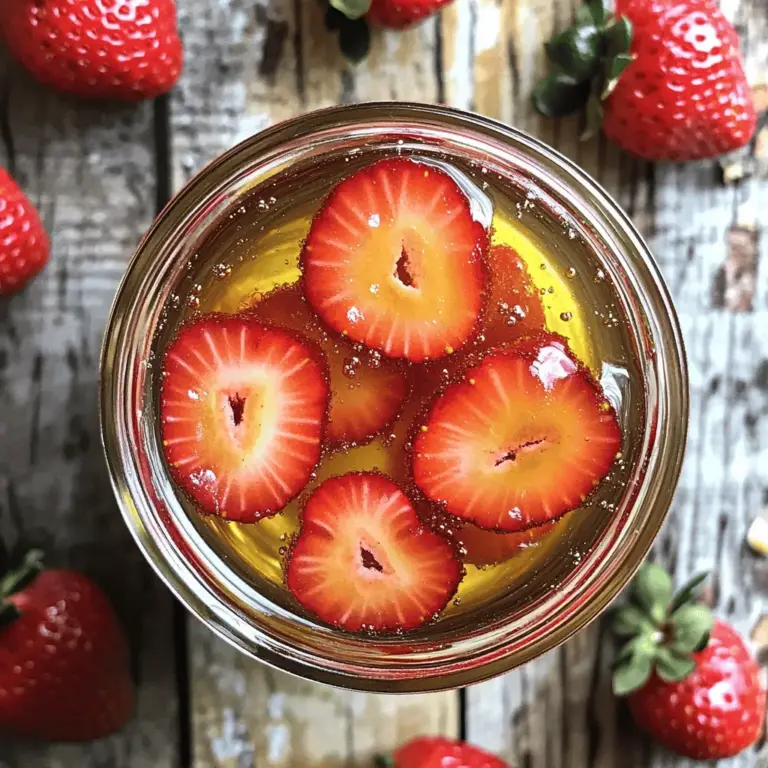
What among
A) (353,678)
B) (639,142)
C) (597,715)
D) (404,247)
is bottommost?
(597,715)

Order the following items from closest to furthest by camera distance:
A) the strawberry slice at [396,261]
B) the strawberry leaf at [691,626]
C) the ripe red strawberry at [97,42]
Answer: the strawberry slice at [396,261]
the ripe red strawberry at [97,42]
the strawberry leaf at [691,626]

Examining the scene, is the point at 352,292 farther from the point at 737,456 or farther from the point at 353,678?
the point at 737,456

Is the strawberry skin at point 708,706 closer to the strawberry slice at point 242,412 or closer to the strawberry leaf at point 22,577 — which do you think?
the strawberry slice at point 242,412

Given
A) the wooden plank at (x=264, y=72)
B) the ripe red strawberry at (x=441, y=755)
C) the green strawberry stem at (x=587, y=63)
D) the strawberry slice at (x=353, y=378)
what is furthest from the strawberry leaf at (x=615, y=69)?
the ripe red strawberry at (x=441, y=755)

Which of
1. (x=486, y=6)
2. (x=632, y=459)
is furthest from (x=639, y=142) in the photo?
(x=632, y=459)

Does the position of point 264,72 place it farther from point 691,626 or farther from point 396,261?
point 691,626

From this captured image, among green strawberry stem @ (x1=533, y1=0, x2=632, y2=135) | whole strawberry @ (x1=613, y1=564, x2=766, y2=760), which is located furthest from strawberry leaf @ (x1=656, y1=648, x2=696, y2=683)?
green strawberry stem @ (x1=533, y1=0, x2=632, y2=135)

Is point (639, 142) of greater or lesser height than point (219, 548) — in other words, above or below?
above
